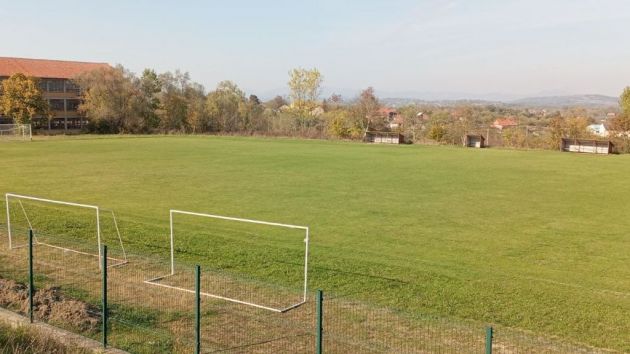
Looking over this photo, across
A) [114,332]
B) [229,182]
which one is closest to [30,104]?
[229,182]

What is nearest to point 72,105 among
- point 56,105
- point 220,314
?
point 56,105

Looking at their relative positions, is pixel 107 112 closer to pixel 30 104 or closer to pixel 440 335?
pixel 30 104

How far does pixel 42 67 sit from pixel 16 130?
2497 centimetres

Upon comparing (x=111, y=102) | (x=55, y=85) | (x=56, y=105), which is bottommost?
(x=56, y=105)

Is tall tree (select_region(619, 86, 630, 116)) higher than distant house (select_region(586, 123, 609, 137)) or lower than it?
higher

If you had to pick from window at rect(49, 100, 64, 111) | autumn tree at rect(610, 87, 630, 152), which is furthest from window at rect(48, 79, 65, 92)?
autumn tree at rect(610, 87, 630, 152)

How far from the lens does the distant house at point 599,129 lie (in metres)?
51.6

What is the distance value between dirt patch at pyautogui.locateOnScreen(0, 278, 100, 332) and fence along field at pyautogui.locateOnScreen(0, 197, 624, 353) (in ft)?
0.05

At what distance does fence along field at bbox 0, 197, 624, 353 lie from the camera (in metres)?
8.02

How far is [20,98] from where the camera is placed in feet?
222

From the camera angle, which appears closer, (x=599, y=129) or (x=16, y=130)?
(x=599, y=129)

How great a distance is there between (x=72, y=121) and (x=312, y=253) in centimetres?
7617

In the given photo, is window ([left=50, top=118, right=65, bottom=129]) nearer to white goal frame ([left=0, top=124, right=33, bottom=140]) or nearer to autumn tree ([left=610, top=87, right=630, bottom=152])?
white goal frame ([left=0, top=124, right=33, bottom=140])

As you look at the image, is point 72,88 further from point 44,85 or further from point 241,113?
point 241,113
